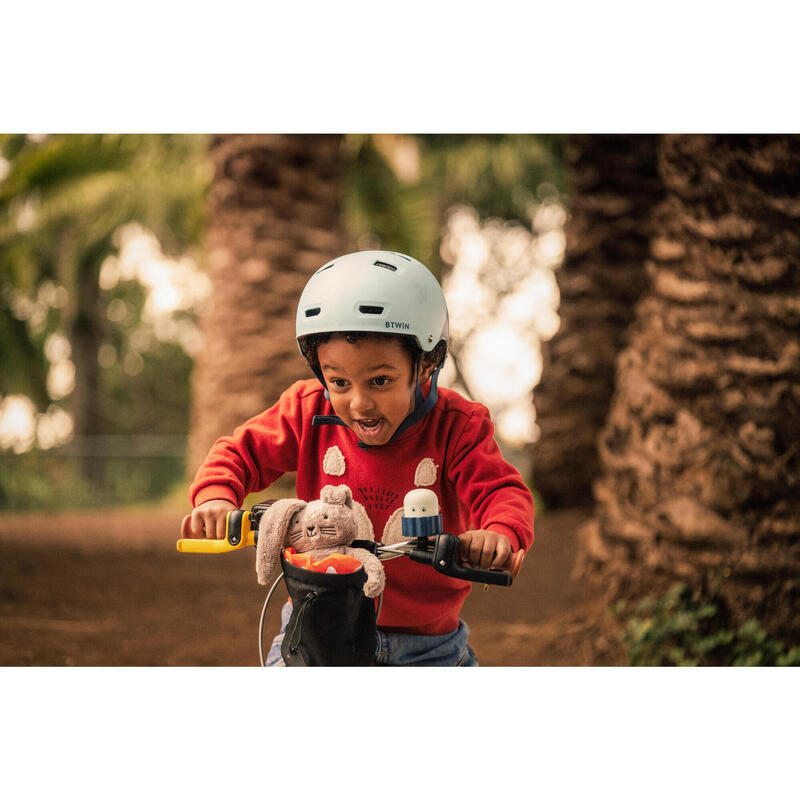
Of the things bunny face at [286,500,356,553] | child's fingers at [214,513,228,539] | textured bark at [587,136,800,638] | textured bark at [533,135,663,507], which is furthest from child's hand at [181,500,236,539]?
textured bark at [533,135,663,507]

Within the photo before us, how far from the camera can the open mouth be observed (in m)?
2.01

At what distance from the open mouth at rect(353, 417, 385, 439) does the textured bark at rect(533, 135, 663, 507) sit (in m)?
3.38

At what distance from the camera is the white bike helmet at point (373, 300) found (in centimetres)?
194

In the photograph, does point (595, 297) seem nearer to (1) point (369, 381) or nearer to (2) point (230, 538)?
(1) point (369, 381)

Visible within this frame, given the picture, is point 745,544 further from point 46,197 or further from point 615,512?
point 46,197

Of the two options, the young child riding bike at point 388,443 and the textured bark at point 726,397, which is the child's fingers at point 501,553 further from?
the textured bark at point 726,397

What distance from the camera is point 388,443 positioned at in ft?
6.88

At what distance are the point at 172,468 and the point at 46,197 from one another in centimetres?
337

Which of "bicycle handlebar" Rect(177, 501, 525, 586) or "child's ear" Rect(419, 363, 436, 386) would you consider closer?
"bicycle handlebar" Rect(177, 501, 525, 586)

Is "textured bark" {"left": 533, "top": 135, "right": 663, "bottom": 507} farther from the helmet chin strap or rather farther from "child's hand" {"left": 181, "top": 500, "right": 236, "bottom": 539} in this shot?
"child's hand" {"left": 181, "top": 500, "right": 236, "bottom": 539}

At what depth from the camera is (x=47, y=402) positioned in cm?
591

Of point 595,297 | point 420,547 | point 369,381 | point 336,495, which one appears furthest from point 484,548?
point 595,297

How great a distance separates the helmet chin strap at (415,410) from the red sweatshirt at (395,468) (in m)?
0.03
